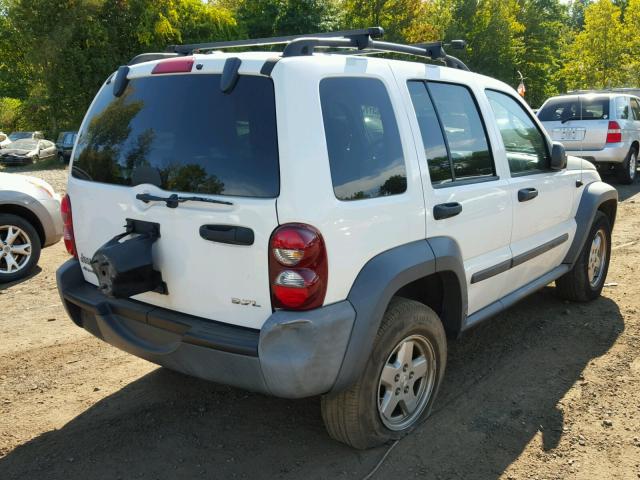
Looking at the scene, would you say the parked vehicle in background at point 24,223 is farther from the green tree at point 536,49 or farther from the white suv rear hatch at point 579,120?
the green tree at point 536,49

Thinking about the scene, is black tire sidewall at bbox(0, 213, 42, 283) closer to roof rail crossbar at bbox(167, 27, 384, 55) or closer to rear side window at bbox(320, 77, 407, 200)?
roof rail crossbar at bbox(167, 27, 384, 55)

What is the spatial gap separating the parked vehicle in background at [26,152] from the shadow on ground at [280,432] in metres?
25.8

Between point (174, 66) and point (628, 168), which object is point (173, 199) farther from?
point (628, 168)

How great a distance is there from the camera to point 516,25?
122 feet

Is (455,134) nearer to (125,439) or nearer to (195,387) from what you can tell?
(195,387)

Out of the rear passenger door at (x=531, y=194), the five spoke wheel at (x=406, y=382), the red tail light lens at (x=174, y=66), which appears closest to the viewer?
the red tail light lens at (x=174, y=66)

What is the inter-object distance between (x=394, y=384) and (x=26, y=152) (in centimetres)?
2744

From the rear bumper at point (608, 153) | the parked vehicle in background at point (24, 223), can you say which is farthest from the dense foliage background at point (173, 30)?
the parked vehicle in background at point (24, 223)

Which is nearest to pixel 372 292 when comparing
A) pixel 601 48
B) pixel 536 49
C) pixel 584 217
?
pixel 584 217

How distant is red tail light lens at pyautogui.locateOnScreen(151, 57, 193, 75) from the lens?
2.78 meters

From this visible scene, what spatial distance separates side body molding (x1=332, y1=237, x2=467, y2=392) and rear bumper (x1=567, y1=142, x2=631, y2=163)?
9.98 metres

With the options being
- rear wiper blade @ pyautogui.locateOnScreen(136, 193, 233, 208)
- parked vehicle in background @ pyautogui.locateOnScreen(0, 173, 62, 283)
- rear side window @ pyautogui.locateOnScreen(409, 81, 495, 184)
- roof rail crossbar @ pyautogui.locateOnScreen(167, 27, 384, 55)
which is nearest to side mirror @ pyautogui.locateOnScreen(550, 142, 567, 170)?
rear side window @ pyautogui.locateOnScreen(409, 81, 495, 184)

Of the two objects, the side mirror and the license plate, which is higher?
the side mirror

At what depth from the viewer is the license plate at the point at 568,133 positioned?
37.9 ft
